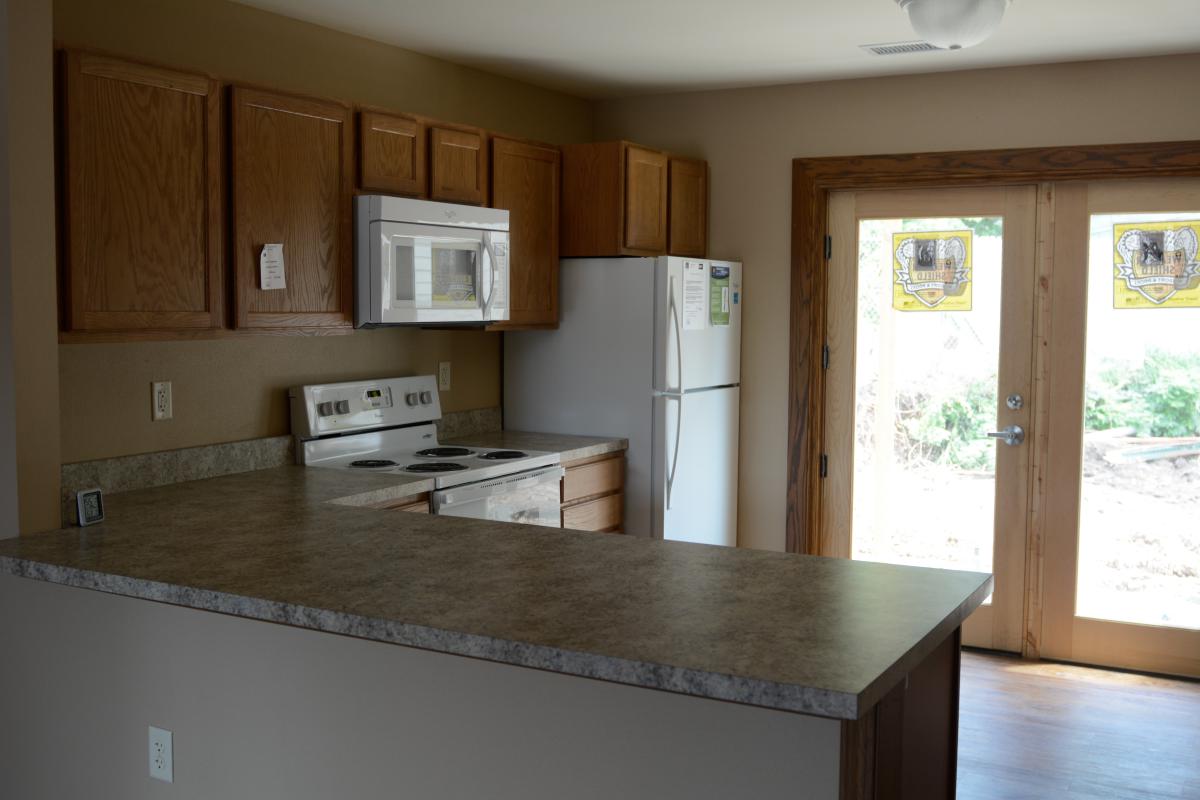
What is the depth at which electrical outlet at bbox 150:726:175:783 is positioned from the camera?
2412 mm

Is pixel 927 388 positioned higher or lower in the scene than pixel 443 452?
higher

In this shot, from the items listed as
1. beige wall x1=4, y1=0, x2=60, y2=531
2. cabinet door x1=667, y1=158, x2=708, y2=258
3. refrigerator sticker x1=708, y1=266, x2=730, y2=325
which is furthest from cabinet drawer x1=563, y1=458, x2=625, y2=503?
beige wall x1=4, y1=0, x2=60, y2=531

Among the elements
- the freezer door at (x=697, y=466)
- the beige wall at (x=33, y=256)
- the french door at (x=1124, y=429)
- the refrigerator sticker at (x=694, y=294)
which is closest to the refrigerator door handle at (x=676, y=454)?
the freezer door at (x=697, y=466)

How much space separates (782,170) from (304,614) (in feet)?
11.8

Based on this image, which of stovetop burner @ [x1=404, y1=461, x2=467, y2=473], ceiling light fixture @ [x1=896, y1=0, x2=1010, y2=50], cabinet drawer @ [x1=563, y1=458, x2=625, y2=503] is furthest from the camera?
cabinet drawer @ [x1=563, y1=458, x2=625, y2=503]

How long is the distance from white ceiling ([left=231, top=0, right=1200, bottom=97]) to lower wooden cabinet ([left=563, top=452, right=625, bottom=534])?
157cm

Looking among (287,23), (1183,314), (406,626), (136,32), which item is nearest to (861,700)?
(406,626)

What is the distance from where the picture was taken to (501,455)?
4.12 m

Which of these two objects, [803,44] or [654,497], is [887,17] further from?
[654,497]

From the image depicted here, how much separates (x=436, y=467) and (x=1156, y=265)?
2.86 meters

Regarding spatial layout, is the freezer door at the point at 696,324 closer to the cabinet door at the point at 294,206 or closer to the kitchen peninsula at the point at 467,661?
the cabinet door at the point at 294,206

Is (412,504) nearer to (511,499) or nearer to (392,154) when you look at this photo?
(511,499)

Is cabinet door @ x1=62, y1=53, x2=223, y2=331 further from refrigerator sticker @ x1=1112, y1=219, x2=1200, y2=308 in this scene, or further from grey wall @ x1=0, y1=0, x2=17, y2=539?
refrigerator sticker @ x1=1112, y1=219, x2=1200, y2=308

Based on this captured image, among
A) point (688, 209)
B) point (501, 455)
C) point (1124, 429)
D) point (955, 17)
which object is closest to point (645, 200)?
point (688, 209)
